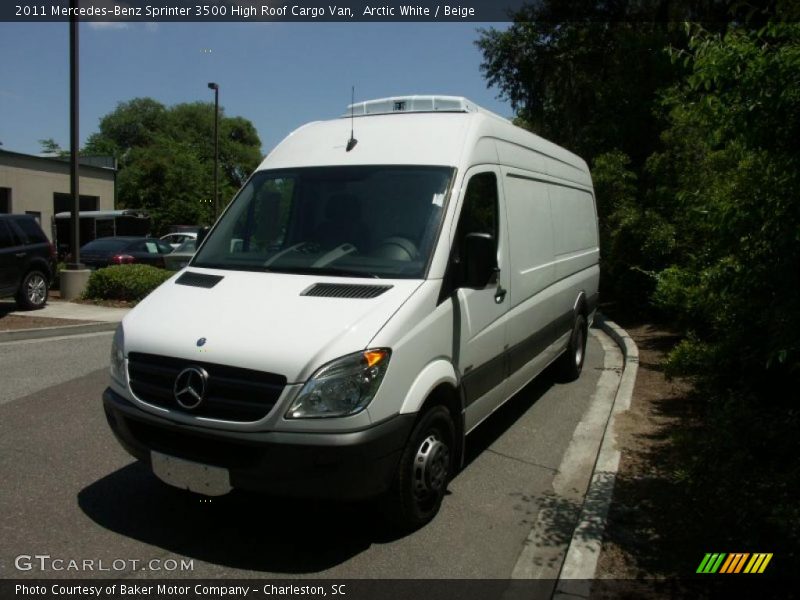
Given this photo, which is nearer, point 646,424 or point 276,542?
point 276,542

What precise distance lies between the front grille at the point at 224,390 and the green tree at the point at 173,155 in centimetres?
3665

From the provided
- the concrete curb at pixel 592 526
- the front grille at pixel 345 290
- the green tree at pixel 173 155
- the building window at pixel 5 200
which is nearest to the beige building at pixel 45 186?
the building window at pixel 5 200

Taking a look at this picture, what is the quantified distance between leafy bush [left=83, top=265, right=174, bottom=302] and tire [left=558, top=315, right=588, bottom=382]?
9.10 meters

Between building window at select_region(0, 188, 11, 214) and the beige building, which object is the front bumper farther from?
building window at select_region(0, 188, 11, 214)

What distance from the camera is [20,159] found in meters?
32.0

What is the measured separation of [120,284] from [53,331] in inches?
133

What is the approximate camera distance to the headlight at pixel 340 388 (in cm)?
351

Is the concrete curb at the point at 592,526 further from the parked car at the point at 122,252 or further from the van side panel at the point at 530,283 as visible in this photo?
the parked car at the point at 122,252

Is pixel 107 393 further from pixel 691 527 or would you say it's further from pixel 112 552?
pixel 691 527

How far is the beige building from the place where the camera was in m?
31.6

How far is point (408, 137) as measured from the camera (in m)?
4.98

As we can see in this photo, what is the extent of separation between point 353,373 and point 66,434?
3453 mm

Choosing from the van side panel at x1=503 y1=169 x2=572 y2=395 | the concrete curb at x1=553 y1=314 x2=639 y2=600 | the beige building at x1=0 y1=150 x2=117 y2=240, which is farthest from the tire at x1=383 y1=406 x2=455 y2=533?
the beige building at x1=0 y1=150 x2=117 y2=240

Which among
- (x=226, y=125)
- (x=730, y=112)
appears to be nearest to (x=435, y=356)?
(x=730, y=112)
